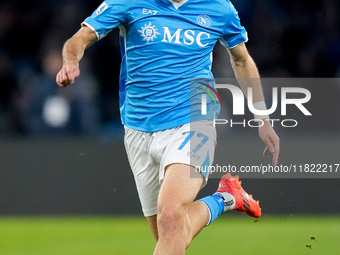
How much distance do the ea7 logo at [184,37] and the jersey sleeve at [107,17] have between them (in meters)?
0.34

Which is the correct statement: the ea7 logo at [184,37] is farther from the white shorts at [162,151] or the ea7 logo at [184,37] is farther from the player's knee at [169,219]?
the player's knee at [169,219]

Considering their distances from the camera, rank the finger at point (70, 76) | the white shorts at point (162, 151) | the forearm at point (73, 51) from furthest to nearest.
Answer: the white shorts at point (162, 151)
the forearm at point (73, 51)
the finger at point (70, 76)

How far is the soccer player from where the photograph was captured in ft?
19.1

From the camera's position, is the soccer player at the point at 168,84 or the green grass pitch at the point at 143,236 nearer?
the soccer player at the point at 168,84

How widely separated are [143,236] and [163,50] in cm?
416

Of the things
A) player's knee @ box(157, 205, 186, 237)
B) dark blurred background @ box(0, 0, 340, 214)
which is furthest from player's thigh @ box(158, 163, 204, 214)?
dark blurred background @ box(0, 0, 340, 214)

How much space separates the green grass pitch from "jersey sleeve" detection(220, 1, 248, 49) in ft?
7.40

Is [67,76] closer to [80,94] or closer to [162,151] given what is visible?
[162,151]

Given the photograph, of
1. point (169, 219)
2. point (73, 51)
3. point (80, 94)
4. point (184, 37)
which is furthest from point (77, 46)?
point (80, 94)

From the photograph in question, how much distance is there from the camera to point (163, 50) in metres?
6.05

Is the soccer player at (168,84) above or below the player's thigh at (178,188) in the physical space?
above

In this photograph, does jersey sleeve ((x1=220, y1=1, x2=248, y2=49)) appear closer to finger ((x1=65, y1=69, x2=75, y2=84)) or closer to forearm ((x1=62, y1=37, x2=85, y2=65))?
forearm ((x1=62, y1=37, x2=85, y2=65))

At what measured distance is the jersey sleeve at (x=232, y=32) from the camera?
6.33 meters

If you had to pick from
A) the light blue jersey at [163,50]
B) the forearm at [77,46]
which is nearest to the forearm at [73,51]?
the forearm at [77,46]
